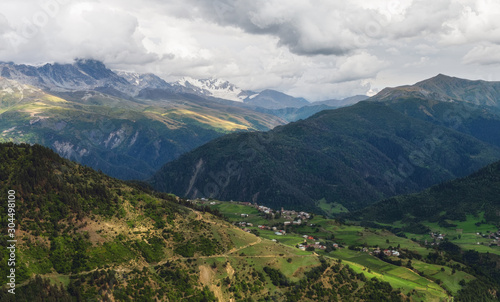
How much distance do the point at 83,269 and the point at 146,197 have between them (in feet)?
206

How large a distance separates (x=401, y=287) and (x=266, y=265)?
7199cm

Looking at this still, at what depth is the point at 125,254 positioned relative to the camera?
152625 mm

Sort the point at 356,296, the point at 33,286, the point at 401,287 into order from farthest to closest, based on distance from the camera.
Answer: the point at 401,287 → the point at 356,296 → the point at 33,286

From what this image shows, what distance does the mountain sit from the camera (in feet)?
436

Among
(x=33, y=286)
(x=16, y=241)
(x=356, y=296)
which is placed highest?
(x=16, y=241)

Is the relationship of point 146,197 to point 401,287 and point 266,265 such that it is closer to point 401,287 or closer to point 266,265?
point 266,265

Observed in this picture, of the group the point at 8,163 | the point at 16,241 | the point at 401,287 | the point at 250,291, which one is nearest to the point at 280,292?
the point at 250,291

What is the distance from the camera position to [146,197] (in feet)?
646

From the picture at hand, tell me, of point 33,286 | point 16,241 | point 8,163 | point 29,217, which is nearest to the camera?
point 33,286

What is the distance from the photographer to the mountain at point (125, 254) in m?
133

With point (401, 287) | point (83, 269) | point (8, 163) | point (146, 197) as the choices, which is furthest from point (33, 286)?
point (401, 287)

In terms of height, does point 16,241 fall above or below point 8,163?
below

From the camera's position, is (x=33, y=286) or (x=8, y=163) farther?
(x=8, y=163)

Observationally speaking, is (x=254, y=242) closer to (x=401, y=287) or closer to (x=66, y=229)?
(x=401, y=287)
